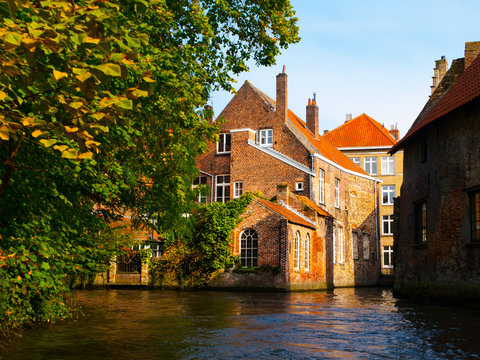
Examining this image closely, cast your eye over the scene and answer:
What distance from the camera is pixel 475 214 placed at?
15688 millimetres

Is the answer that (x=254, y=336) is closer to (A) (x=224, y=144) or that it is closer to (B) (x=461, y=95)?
(B) (x=461, y=95)

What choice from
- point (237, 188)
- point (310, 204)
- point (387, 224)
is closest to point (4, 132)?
point (310, 204)

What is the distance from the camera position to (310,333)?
10234 mm

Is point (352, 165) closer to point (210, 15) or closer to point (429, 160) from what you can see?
point (429, 160)

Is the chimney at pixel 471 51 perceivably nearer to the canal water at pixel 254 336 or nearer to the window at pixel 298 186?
the canal water at pixel 254 336

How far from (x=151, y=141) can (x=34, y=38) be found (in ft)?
28.2

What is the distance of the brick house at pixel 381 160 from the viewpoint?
45375 mm

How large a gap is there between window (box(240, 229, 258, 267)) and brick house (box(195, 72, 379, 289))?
6.79ft

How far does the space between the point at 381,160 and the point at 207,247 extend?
25765 mm

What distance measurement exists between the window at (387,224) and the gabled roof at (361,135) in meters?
6.38

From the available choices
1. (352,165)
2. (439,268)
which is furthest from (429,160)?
(352,165)

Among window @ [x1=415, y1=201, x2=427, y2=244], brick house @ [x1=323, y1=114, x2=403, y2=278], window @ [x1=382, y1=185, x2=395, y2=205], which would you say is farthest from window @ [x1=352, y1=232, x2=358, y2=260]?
window @ [x1=415, y1=201, x2=427, y2=244]

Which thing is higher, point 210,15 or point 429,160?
point 210,15

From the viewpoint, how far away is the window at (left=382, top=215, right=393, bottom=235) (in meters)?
45.4
